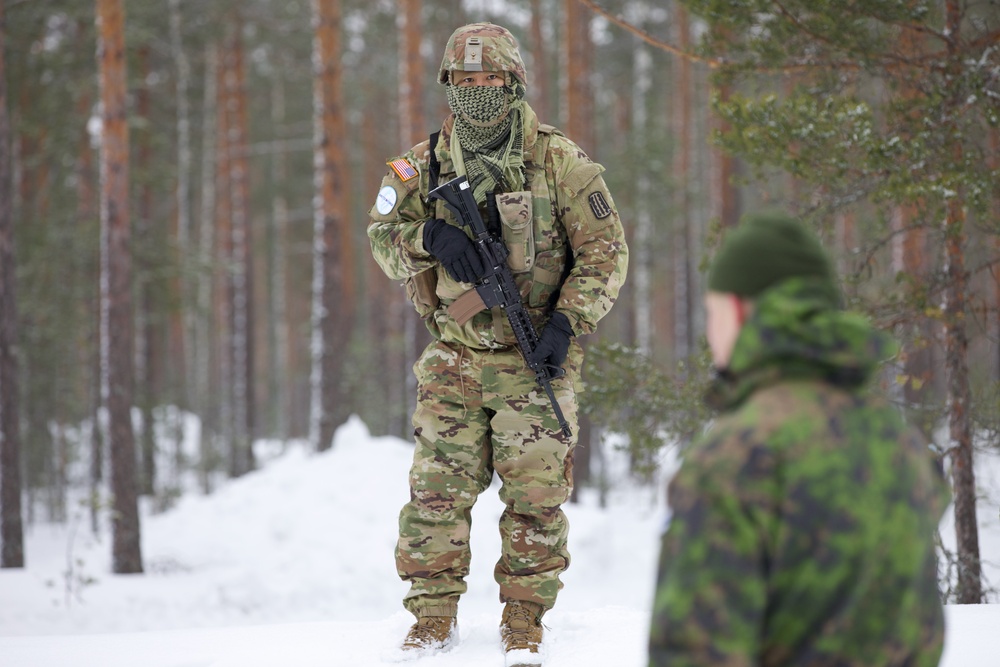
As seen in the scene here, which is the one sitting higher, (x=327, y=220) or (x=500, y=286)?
(x=327, y=220)

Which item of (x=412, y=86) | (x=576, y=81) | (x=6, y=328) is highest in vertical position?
(x=576, y=81)

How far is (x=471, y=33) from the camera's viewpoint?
11.6 ft

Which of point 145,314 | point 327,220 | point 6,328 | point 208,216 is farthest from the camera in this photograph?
point 208,216

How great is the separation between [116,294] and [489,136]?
6834 mm

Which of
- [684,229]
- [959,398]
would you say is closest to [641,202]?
[684,229]

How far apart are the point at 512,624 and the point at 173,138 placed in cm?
1717

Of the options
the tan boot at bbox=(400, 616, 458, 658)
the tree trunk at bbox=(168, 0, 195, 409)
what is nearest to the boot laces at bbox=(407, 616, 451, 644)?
the tan boot at bbox=(400, 616, 458, 658)

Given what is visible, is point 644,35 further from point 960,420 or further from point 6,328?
point 6,328

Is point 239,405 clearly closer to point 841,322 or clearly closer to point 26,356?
point 26,356

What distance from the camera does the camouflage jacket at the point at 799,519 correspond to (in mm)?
1427

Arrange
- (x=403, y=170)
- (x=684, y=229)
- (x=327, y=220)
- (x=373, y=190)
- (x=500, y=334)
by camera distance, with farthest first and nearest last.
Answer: (x=373, y=190) → (x=684, y=229) → (x=327, y=220) → (x=403, y=170) → (x=500, y=334)

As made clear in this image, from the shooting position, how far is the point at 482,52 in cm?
347

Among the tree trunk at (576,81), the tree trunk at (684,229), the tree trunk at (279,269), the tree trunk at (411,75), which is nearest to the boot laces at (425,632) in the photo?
the tree trunk at (411,75)

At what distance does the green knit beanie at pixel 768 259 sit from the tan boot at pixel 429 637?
236 cm
